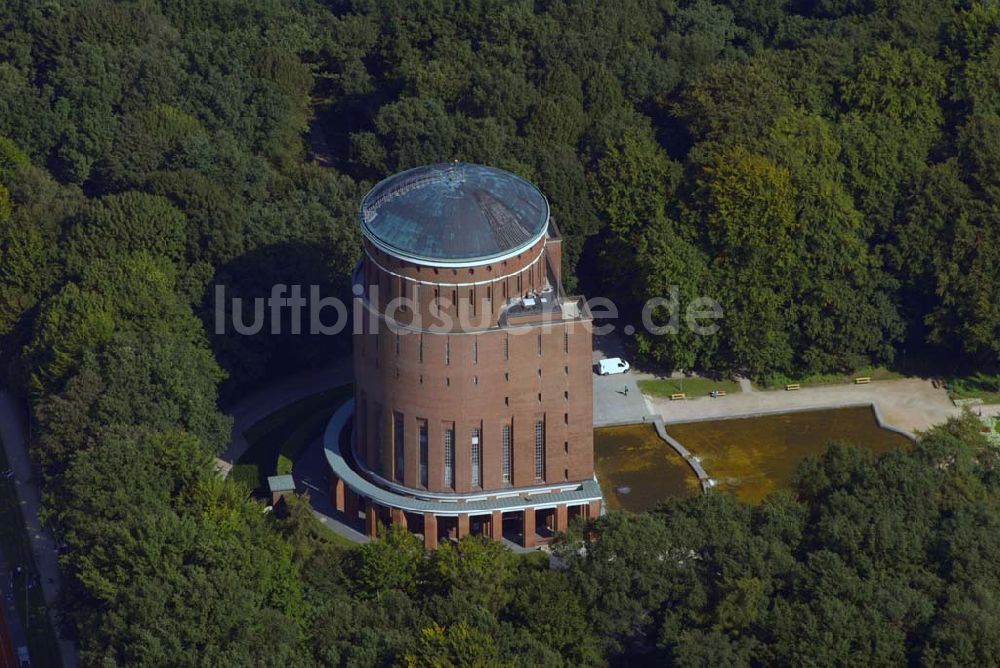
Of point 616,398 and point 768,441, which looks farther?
point 616,398

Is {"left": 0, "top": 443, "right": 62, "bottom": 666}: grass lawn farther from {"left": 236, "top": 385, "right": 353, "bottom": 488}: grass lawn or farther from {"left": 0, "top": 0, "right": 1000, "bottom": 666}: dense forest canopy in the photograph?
{"left": 236, "top": 385, "right": 353, "bottom": 488}: grass lawn

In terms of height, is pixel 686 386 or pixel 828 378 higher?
pixel 686 386

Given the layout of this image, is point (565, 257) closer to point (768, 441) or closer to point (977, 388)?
point (768, 441)

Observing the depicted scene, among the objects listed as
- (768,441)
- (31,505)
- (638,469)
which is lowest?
(31,505)

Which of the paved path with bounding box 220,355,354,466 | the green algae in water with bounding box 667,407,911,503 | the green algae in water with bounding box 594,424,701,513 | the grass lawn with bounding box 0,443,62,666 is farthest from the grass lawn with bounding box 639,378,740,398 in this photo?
the grass lawn with bounding box 0,443,62,666

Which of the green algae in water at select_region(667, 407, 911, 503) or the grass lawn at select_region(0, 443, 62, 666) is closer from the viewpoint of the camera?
the grass lawn at select_region(0, 443, 62, 666)

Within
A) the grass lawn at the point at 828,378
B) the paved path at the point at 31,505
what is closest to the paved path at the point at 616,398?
the grass lawn at the point at 828,378

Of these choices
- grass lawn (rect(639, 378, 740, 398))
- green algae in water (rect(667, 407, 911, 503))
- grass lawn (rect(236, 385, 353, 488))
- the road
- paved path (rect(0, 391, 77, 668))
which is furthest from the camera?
grass lawn (rect(639, 378, 740, 398))

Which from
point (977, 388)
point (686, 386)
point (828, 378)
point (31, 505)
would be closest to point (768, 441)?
point (686, 386)
